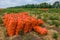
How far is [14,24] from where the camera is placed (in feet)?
73.0

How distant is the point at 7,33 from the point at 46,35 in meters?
3.11

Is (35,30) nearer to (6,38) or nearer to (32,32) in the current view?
(32,32)

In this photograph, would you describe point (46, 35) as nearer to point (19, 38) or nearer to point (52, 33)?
point (52, 33)

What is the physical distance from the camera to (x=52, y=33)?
71.5ft

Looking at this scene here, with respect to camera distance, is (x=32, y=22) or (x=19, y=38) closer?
(x=19, y=38)

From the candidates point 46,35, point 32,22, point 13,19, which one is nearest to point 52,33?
point 46,35

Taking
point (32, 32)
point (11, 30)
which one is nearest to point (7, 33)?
point (11, 30)

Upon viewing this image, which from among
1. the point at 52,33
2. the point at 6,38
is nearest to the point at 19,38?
the point at 6,38

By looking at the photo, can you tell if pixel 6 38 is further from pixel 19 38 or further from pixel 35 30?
pixel 35 30

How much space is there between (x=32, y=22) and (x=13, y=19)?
151 centimetres

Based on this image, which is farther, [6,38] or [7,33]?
[7,33]

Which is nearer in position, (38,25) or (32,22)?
(32,22)

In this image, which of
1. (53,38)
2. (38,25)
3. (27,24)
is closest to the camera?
(53,38)

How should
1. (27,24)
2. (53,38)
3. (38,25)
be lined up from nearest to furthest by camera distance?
(53,38), (27,24), (38,25)
